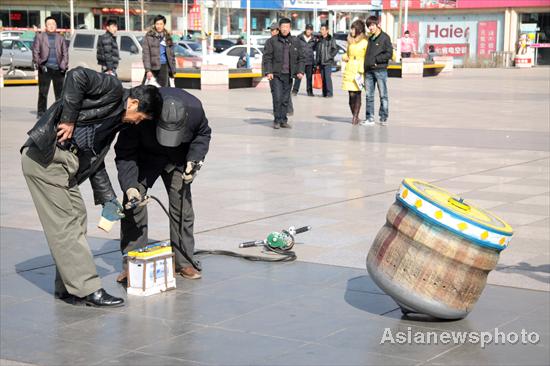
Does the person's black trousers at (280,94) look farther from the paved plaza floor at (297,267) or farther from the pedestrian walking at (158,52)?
the pedestrian walking at (158,52)

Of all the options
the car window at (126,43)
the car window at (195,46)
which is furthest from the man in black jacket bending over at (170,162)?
the car window at (195,46)

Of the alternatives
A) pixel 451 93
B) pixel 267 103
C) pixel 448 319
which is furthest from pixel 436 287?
pixel 451 93

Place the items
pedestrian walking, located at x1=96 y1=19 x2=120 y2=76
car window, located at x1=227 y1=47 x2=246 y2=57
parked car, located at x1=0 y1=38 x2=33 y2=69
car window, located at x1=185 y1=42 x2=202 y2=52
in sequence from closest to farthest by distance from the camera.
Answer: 1. pedestrian walking, located at x1=96 y1=19 x2=120 y2=76
2. car window, located at x1=227 y1=47 x2=246 y2=57
3. parked car, located at x1=0 y1=38 x2=33 y2=69
4. car window, located at x1=185 y1=42 x2=202 y2=52

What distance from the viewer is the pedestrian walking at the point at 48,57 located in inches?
699

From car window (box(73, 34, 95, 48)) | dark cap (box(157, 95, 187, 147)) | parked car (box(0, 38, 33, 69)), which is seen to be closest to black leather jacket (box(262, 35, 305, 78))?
dark cap (box(157, 95, 187, 147))

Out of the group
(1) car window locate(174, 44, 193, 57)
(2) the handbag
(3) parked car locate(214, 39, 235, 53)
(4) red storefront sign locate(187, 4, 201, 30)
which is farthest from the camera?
(4) red storefront sign locate(187, 4, 201, 30)

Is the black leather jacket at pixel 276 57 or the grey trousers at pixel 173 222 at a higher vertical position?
the black leather jacket at pixel 276 57

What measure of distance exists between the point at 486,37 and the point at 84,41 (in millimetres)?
25076

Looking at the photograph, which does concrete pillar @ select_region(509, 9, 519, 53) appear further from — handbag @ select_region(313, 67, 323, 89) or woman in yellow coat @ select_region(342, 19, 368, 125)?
woman in yellow coat @ select_region(342, 19, 368, 125)

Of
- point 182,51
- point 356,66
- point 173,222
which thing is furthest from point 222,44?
point 173,222

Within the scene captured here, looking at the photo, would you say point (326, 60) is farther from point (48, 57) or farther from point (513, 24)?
point (513, 24)

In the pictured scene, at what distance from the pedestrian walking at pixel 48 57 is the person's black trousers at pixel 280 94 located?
12.8 feet

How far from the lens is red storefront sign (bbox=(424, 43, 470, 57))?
52156mm

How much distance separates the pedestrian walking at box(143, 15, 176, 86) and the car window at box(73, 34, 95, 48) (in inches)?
585
